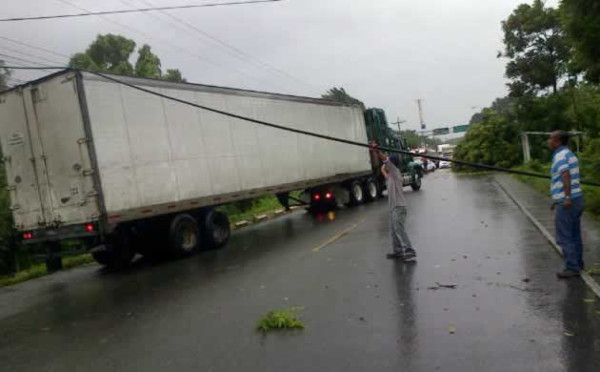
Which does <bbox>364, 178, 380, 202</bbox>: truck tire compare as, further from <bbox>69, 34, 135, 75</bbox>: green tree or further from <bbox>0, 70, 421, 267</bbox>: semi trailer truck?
<bbox>69, 34, 135, 75</bbox>: green tree

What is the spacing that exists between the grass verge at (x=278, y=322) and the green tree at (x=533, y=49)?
35.0 metres

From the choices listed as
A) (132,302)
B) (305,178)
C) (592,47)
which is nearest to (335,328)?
(132,302)

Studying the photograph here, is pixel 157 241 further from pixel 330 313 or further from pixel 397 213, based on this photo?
pixel 330 313

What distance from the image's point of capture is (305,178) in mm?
19484

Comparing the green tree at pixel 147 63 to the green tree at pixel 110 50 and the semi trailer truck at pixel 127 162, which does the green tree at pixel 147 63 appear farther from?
the semi trailer truck at pixel 127 162

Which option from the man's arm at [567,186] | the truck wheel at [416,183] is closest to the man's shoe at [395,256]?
the man's arm at [567,186]

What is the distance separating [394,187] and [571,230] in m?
3.31

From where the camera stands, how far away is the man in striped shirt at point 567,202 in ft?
24.2

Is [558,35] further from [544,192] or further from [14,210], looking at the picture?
[14,210]

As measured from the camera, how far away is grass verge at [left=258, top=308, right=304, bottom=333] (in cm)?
635

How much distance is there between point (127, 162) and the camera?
38.4 feet

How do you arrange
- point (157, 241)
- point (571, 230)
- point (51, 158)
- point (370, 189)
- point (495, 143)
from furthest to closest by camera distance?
point (495, 143)
point (370, 189)
point (157, 241)
point (51, 158)
point (571, 230)

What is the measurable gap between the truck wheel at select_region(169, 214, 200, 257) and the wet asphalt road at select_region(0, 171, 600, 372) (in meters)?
0.66

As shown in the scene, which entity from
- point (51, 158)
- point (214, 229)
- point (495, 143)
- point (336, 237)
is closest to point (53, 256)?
point (51, 158)
